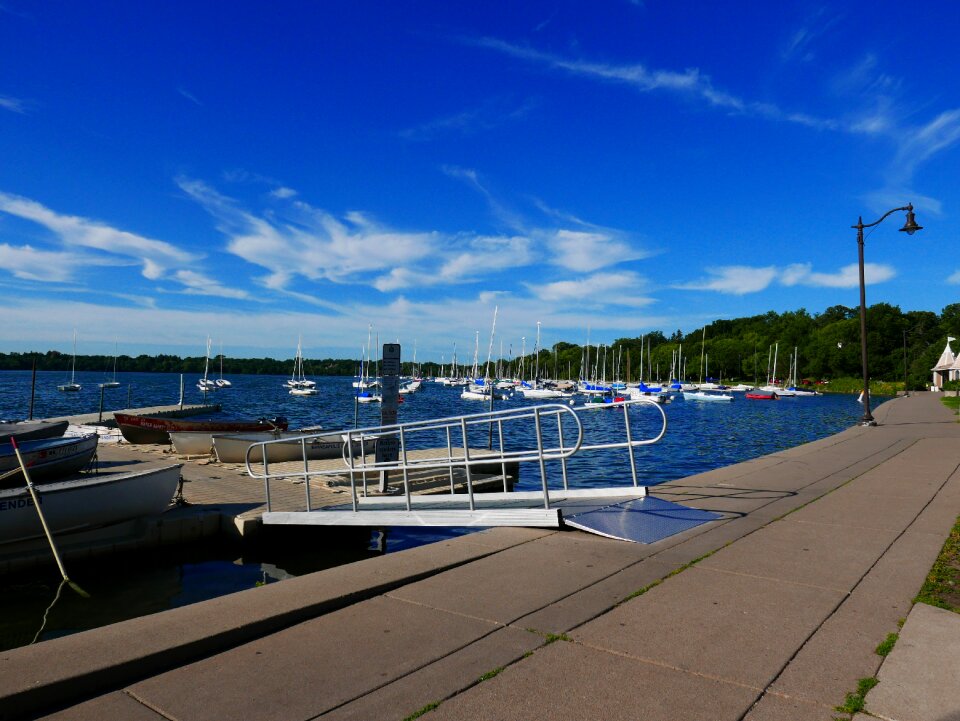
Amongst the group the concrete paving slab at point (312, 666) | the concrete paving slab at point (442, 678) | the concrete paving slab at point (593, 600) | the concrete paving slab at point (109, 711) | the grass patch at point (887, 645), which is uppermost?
the grass patch at point (887, 645)

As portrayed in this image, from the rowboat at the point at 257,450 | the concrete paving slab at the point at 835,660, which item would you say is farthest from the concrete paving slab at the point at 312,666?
the rowboat at the point at 257,450

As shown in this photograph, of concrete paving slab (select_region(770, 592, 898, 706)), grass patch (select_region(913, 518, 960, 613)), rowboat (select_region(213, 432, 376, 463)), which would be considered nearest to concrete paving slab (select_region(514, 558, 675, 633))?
concrete paving slab (select_region(770, 592, 898, 706))

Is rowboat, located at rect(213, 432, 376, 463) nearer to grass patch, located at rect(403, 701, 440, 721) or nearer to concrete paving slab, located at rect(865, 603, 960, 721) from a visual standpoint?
grass patch, located at rect(403, 701, 440, 721)

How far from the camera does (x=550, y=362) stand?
16800cm

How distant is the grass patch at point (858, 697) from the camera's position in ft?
10.9

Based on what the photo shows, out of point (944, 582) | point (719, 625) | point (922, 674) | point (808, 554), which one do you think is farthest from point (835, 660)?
point (808, 554)

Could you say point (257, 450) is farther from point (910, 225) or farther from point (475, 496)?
point (910, 225)

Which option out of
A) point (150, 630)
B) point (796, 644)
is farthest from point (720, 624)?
point (150, 630)

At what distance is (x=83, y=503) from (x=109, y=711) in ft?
21.5

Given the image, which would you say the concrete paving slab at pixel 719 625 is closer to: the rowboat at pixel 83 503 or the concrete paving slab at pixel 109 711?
the concrete paving slab at pixel 109 711

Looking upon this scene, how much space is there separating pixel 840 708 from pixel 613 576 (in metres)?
2.37

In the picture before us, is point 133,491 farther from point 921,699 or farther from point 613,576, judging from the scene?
point 921,699

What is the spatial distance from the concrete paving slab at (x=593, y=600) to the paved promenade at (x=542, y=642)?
0.02 m

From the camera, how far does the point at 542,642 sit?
13.8 ft
